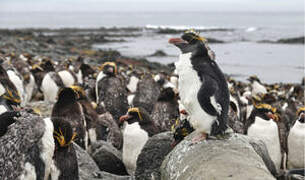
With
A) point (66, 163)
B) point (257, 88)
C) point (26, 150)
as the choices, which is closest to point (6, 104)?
point (66, 163)

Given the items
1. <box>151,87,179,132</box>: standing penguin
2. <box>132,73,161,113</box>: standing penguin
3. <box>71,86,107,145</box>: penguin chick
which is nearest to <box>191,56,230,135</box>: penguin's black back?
<box>151,87,179,132</box>: standing penguin

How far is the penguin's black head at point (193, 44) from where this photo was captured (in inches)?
187

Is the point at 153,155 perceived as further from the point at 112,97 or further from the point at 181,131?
the point at 112,97

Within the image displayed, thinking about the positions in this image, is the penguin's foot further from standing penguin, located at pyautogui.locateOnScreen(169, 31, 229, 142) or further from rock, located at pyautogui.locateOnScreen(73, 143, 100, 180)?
rock, located at pyautogui.locateOnScreen(73, 143, 100, 180)

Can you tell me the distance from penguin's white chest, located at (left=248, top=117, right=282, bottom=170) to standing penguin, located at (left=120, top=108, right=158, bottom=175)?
2463 millimetres

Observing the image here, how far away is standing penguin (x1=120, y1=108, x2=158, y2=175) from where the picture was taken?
7.28m

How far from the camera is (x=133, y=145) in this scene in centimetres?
730

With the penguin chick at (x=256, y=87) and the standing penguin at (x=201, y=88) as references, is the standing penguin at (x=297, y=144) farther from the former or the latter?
the penguin chick at (x=256, y=87)

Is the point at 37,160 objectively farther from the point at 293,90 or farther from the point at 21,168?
the point at 293,90

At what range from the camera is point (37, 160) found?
4.21 metres

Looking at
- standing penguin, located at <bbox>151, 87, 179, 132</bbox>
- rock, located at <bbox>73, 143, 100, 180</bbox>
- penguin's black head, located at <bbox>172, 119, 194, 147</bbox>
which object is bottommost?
rock, located at <bbox>73, 143, 100, 180</bbox>

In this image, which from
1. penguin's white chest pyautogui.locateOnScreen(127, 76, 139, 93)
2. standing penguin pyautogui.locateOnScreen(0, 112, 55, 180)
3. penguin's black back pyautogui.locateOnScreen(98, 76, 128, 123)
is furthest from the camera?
penguin's white chest pyautogui.locateOnScreen(127, 76, 139, 93)

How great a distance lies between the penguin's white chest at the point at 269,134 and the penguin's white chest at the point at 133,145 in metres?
2.71

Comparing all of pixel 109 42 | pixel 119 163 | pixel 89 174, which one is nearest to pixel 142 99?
pixel 119 163
